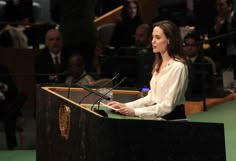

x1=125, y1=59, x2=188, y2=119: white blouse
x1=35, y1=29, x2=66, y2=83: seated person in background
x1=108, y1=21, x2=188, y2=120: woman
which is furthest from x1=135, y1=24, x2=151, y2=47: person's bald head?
x1=125, y1=59, x2=188, y2=119: white blouse

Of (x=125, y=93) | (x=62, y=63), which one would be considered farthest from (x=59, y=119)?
(x=62, y=63)

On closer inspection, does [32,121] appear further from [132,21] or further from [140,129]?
[140,129]

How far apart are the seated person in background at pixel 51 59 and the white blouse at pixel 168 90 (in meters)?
4.52

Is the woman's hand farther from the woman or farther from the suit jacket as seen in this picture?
the suit jacket

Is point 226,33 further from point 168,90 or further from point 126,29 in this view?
point 168,90

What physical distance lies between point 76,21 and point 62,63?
64 cm

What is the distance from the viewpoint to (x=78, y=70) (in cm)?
962

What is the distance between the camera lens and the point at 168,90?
5793 mm

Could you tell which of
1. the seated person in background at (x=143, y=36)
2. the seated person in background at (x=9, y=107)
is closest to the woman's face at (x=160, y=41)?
the seated person in background at (x=9, y=107)

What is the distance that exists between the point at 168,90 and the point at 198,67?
15.9 feet

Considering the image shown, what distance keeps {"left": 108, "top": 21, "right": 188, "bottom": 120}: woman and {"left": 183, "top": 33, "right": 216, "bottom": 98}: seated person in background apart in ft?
14.0

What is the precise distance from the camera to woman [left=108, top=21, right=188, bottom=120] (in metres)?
5.74

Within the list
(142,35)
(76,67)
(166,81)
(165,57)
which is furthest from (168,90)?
(142,35)

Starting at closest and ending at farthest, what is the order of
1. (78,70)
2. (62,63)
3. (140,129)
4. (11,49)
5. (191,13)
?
1. (140,129)
2. (78,70)
3. (62,63)
4. (11,49)
5. (191,13)
